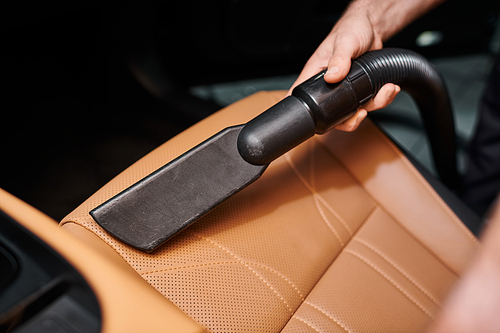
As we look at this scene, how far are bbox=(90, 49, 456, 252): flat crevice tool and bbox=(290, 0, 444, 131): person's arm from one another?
0.03 meters

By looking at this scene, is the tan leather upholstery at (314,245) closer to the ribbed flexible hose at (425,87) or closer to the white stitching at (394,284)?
the white stitching at (394,284)

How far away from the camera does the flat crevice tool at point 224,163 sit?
44cm

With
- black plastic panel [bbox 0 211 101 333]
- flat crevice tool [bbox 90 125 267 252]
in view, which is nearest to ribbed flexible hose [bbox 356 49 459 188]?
flat crevice tool [bbox 90 125 267 252]

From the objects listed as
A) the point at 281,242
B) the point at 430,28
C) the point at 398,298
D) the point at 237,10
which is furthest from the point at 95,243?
the point at 430,28

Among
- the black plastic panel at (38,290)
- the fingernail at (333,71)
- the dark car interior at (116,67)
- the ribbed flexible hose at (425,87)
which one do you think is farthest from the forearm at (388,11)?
the black plastic panel at (38,290)

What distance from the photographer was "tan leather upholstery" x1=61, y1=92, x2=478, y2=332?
0.44 meters

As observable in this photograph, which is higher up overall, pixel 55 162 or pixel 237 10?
pixel 237 10

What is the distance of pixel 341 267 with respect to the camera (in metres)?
0.56

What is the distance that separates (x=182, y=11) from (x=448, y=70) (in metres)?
1.43

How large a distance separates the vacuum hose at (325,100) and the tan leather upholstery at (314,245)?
102mm

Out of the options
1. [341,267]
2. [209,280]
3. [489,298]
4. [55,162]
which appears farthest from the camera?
[55,162]

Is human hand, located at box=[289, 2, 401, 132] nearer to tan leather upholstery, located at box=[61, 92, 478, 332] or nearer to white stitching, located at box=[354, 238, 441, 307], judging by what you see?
tan leather upholstery, located at box=[61, 92, 478, 332]

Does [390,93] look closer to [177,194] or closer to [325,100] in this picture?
[325,100]

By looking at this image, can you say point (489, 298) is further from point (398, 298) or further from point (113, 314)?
point (398, 298)
